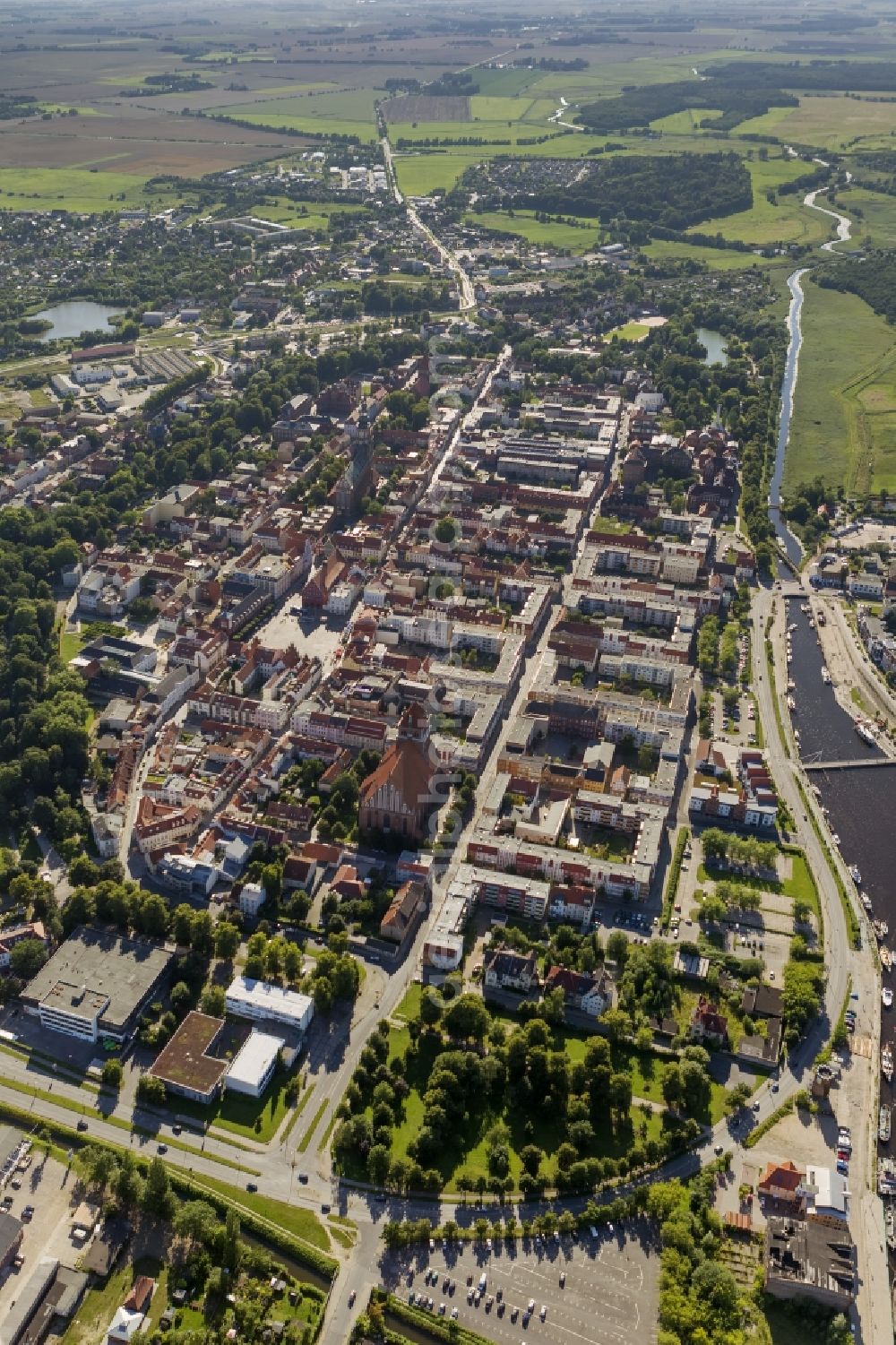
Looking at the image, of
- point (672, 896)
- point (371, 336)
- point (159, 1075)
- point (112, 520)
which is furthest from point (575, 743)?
point (371, 336)

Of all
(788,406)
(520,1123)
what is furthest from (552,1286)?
(788,406)

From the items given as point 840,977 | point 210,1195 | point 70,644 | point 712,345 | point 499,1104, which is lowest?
point 210,1195

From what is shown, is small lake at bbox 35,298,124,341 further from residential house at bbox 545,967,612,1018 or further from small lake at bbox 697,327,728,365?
residential house at bbox 545,967,612,1018

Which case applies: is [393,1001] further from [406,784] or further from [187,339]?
[187,339]

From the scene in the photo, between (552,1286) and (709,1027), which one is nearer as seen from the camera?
(552,1286)

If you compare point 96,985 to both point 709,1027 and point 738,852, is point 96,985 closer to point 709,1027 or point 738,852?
point 709,1027

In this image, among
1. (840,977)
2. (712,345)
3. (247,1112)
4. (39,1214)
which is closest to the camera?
(39,1214)

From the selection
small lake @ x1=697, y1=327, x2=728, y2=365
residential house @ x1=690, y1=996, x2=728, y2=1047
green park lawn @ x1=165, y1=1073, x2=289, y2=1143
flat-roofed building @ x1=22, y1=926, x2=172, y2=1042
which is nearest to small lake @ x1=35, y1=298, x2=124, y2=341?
small lake @ x1=697, y1=327, x2=728, y2=365
